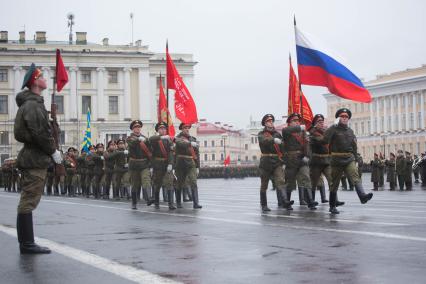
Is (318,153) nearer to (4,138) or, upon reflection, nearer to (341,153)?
(341,153)

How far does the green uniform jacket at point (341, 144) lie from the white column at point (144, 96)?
276ft

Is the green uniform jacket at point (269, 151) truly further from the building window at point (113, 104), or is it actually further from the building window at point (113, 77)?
the building window at point (113, 104)

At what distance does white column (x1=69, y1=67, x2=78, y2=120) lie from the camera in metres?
93.4

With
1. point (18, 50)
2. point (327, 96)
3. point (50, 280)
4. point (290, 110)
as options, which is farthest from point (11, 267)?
point (327, 96)

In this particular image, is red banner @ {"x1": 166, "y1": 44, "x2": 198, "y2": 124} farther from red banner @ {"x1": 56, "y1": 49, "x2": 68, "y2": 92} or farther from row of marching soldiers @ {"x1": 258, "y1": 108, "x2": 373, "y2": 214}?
red banner @ {"x1": 56, "y1": 49, "x2": 68, "y2": 92}

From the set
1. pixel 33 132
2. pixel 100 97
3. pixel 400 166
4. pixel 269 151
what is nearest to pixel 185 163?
pixel 269 151

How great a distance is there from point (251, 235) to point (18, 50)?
84212 mm

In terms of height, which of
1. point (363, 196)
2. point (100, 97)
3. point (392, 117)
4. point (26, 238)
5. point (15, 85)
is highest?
point (15, 85)

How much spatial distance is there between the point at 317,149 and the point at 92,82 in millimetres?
81326

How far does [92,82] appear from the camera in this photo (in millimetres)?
95188

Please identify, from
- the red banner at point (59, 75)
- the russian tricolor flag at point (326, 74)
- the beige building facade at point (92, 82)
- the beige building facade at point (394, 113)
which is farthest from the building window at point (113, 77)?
the red banner at point (59, 75)

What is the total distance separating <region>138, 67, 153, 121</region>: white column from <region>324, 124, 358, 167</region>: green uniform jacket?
84.0 m

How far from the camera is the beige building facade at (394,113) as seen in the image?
11081cm

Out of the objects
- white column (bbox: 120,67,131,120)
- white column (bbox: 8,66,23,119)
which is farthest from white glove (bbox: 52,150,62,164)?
white column (bbox: 120,67,131,120)
